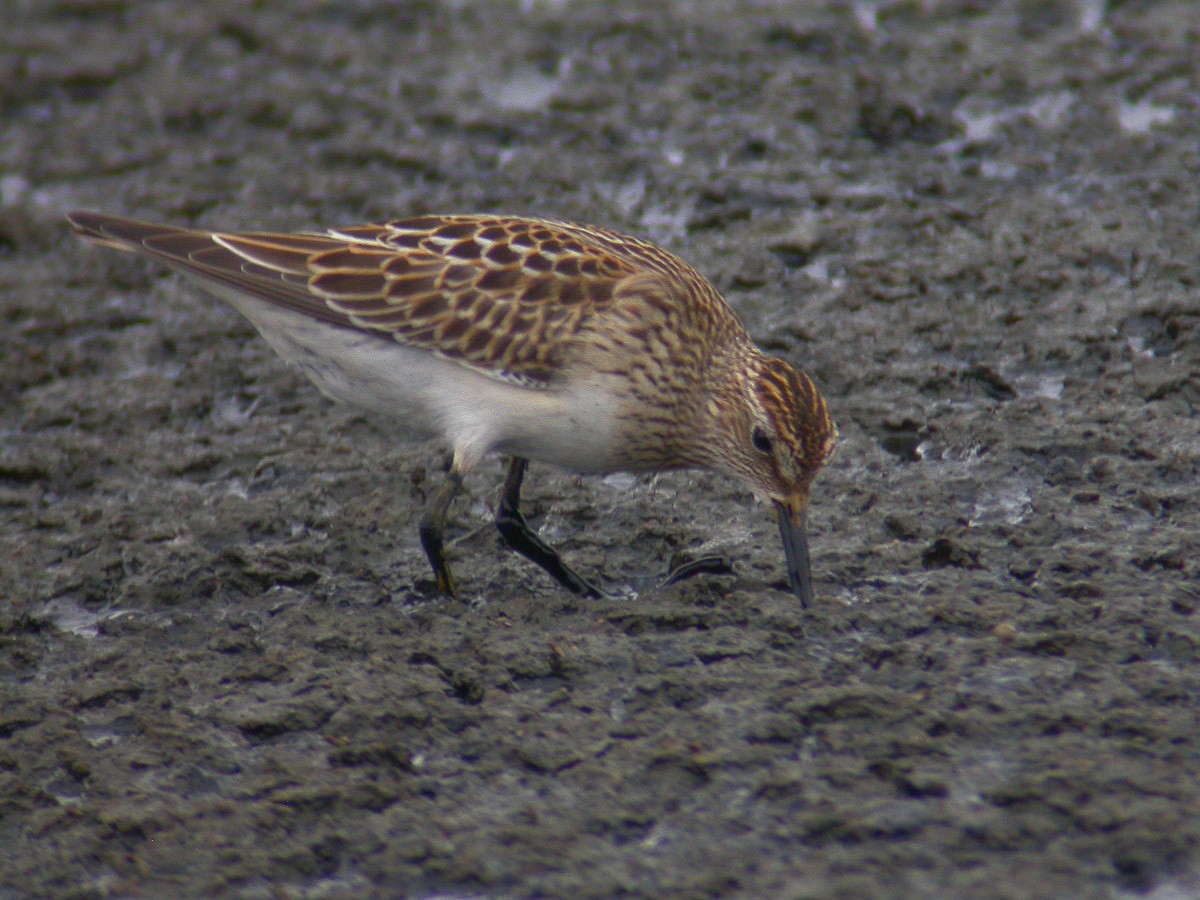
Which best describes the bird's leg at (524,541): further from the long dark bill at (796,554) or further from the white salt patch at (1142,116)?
the white salt patch at (1142,116)

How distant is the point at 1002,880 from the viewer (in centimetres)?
445

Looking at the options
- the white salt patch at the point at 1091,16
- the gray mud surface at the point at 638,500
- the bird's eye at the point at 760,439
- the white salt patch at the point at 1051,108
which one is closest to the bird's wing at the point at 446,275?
the bird's eye at the point at 760,439

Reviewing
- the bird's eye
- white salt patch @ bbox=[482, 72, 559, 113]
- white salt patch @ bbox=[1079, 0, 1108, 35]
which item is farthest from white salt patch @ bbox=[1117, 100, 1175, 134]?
the bird's eye

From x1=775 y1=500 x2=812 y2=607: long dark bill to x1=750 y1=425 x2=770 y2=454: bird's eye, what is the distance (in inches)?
9.2

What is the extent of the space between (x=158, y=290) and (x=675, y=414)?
4.27 meters

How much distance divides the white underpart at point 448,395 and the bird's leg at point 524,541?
222 millimetres

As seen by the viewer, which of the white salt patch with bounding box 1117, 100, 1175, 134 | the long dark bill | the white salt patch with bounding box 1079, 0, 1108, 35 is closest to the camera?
the long dark bill

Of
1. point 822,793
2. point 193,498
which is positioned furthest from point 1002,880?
Answer: point 193,498

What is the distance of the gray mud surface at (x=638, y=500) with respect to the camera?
4895 millimetres

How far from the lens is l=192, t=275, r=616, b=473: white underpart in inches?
248

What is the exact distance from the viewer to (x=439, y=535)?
6418mm

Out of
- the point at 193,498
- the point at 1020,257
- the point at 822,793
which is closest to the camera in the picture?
the point at 822,793

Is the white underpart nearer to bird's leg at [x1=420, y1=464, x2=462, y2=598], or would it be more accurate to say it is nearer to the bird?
the bird

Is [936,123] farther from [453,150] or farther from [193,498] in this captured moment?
[193,498]
